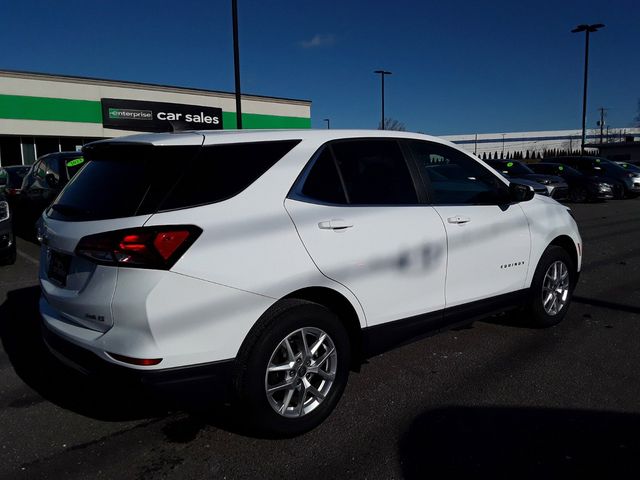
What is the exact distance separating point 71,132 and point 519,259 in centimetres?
2830

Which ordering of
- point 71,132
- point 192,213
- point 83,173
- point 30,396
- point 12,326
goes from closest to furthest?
point 192,213 < point 83,173 < point 30,396 < point 12,326 < point 71,132

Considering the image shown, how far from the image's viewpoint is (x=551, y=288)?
15.6ft

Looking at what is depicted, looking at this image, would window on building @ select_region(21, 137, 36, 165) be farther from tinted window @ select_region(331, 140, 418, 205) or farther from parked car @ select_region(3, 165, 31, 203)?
tinted window @ select_region(331, 140, 418, 205)

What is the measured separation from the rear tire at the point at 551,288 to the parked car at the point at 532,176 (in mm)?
13118

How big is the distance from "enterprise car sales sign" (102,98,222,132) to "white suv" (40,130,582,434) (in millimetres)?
25784

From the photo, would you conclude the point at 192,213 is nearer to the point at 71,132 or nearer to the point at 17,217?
the point at 17,217

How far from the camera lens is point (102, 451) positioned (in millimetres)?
2932

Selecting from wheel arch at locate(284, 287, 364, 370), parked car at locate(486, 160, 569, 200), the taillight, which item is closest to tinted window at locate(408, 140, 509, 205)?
wheel arch at locate(284, 287, 364, 370)

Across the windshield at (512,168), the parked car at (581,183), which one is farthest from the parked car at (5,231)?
the parked car at (581,183)

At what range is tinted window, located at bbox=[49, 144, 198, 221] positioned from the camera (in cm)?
265

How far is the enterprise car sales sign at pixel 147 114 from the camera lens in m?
29.2

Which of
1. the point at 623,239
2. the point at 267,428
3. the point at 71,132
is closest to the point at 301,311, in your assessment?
the point at 267,428

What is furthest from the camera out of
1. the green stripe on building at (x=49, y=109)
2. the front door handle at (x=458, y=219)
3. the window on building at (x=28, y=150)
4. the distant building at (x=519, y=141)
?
the distant building at (x=519, y=141)

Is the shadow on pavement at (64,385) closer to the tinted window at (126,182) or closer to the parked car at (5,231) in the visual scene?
the tinted window at (126,182)
